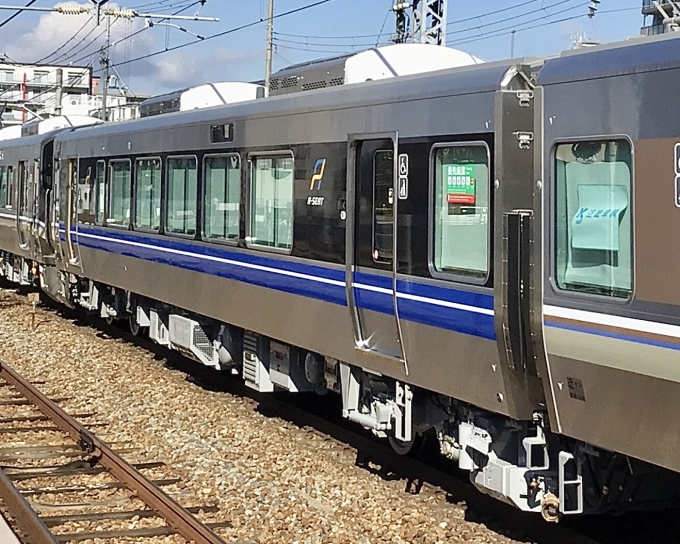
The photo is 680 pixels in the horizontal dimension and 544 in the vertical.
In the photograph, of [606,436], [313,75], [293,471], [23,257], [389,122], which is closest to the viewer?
[606,436]

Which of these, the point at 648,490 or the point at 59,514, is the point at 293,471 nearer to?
the point at 59,514

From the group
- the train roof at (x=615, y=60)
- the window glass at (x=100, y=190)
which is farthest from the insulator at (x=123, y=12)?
the train roof at (x=615, y=60)

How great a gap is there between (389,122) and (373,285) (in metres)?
1.21

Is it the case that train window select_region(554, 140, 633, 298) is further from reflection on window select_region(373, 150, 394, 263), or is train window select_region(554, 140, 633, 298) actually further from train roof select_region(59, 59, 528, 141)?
reflection on window select_region(373, 150, 394, 263)

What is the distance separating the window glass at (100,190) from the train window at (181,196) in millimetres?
3223

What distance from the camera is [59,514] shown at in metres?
7.95

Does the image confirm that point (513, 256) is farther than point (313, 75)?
No

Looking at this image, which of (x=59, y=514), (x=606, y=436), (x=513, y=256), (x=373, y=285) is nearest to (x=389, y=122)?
(x=373, y=285)

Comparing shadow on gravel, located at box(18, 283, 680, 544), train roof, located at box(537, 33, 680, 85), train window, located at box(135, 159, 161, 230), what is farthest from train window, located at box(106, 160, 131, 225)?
train roof, located at box(537, 33, 680, 85)

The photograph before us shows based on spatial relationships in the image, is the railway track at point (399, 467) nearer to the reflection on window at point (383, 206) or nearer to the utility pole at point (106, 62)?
the reflection on window at point (383, 206)

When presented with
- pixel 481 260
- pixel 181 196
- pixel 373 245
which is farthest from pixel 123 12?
pixel 481 260

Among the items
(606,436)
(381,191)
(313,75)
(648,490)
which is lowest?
(648,490)

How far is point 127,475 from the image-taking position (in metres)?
8.79

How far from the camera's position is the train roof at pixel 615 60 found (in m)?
5.35
